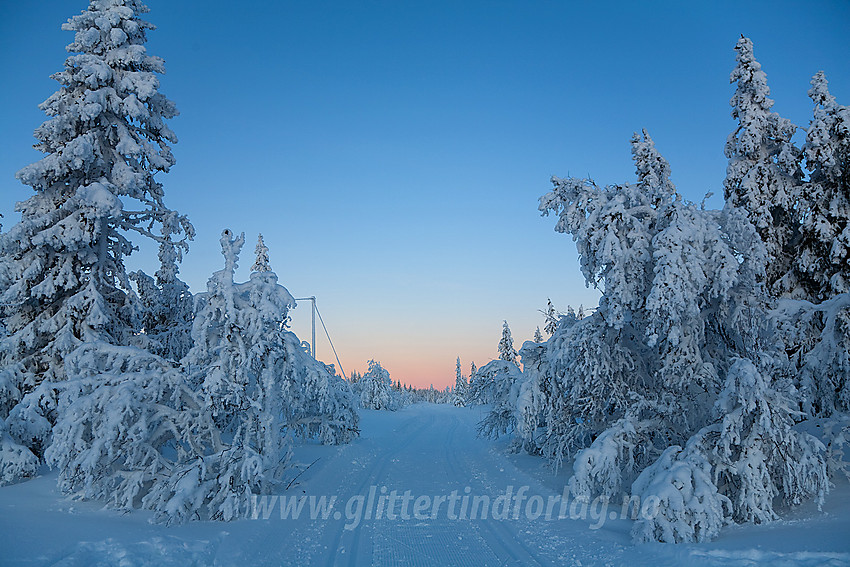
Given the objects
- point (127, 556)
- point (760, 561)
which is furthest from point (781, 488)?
point (127, 556)

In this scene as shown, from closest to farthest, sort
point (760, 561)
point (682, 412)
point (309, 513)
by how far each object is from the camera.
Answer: point (760, 561) < point (309, 513) < point (682, 412)

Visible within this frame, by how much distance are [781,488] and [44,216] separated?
53.2 feet

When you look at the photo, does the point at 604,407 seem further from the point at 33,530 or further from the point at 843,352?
the point at 33,530

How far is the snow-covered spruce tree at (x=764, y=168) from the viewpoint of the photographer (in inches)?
612

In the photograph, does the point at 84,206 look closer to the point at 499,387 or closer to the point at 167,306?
the point at 167,306

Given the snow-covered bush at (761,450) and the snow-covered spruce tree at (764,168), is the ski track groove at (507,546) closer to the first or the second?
the snow-covered bush at (761,450)

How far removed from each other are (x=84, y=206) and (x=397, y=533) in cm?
1057

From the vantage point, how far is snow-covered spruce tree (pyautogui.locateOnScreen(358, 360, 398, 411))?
2042 inches

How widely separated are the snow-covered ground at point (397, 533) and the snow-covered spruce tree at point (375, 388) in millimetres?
40292

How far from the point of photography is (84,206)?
39.7ft

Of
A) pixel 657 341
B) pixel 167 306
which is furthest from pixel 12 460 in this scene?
pixel 657 341

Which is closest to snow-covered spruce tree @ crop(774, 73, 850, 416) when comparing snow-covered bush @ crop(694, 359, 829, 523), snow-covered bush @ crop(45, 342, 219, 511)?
snow-covered bush @ crop(694, 359, 829, 523)

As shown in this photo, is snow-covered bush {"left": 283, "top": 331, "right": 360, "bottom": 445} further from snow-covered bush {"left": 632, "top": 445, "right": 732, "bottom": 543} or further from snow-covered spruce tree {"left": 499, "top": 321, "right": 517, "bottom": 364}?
snow-covered spruce tree {"left": 499, "top": 321, "right": 517, "bottom": 364}

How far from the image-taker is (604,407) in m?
12.2
